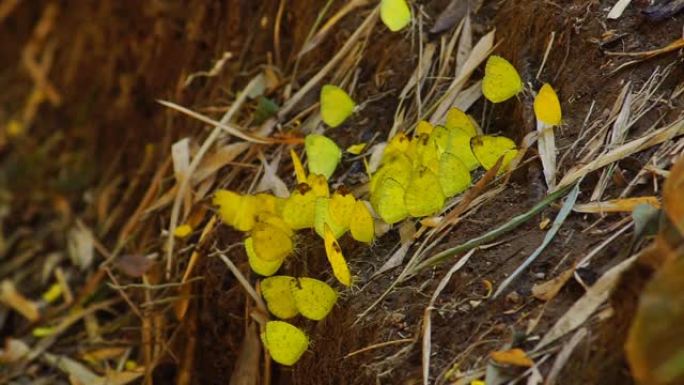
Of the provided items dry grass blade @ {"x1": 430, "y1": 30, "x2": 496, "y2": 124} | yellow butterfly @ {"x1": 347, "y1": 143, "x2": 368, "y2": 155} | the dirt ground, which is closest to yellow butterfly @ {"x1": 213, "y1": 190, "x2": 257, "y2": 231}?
the dirt ground

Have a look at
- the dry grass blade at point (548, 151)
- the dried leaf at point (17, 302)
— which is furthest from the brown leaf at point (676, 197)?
the dried leaf at point (17, 302)

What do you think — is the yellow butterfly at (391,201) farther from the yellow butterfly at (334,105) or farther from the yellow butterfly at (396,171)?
the yellow butterfly at (334,105)

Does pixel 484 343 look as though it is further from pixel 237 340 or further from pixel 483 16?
pixel 483 16

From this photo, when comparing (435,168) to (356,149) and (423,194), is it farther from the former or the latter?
(356,149)

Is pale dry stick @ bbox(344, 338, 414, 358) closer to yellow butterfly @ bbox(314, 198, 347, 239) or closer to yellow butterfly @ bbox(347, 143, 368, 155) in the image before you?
yellow butterfly @ bbox(314, 198, 347, 239)

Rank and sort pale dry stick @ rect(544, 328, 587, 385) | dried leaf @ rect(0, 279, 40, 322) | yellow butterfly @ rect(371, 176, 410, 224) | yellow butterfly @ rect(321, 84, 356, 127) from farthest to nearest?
dried leaf @ rect(0, 279, 40, 322) → yellow butterfly @ rect(321, 84, 356, 127) → yellow butterfly @ rect(371, 176, 410, 224) → pale dry stick @ rect(544, 328, 587, 385)

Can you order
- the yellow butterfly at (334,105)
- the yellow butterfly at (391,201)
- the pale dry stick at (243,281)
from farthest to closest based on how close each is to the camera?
the yellow butterfly at (334,105), the pale dry stick at (243,281), the yellow butterfly at (391,201)

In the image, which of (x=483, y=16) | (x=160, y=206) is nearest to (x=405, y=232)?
(x=483, y=16)
